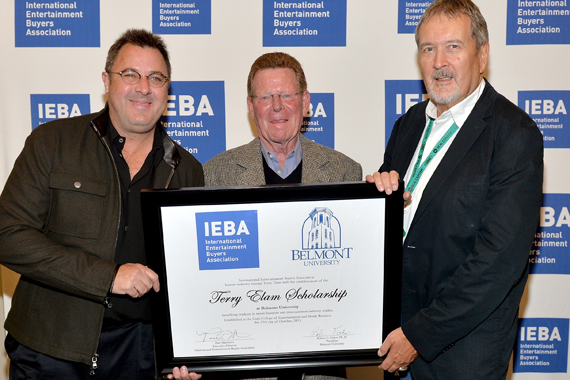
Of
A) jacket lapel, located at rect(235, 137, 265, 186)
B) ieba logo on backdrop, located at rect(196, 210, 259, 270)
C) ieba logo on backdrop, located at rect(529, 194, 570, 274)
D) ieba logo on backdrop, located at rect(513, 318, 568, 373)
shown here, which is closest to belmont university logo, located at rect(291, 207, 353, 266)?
ieba logo on backdrop, located at rect(196, 210, 259, 270)

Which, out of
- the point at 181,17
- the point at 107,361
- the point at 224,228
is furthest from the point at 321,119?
the point at 107,361

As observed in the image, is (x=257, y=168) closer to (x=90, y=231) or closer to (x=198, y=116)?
(x=90, y=231)

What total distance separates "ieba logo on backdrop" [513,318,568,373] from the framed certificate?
1881mm

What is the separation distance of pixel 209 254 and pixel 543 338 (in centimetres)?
271

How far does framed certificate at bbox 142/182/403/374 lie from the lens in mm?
1962

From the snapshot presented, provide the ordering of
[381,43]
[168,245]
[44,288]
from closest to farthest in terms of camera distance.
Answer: [168,245] < [44,288] < [381,43]

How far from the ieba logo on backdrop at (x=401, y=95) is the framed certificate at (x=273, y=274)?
1.49 m

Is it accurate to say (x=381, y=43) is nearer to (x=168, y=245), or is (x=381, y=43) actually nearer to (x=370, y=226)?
(x=370, y=226)

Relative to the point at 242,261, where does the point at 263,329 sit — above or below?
below

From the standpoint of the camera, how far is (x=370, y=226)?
6.56 feet

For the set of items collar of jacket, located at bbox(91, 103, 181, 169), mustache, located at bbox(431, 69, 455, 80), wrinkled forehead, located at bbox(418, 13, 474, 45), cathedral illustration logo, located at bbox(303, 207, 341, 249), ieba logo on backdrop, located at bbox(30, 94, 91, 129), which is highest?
wrinkled forehead, located at bbox(418, 13, 474, 45)

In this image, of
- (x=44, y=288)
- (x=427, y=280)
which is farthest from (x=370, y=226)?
(x=44, y=288)

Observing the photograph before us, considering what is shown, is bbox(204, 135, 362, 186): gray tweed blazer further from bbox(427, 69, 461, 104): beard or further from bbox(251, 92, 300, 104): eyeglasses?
bbox(427, 69, 461, 104): beard

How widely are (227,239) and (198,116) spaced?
1.55 meters
